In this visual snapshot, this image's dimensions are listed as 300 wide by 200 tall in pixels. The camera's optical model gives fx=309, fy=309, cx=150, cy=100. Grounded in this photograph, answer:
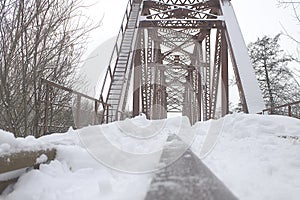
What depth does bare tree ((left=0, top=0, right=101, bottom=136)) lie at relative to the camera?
4.49 meters

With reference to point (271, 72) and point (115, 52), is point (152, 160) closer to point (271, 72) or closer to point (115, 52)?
point (115, 52)

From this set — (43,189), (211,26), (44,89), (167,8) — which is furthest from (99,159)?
(167,8)

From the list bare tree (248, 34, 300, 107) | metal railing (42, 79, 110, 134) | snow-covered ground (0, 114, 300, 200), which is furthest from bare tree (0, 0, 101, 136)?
bare tree (248, 34, 300, 107)

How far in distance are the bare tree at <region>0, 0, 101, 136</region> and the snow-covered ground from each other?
4.88 feet

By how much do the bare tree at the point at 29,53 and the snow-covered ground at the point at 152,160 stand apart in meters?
1.49

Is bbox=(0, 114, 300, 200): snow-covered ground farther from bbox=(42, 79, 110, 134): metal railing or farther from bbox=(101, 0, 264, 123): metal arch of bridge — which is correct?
bbox=(101, 0, 264, 123): metal arch of bridge

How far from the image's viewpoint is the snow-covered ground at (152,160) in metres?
2.20

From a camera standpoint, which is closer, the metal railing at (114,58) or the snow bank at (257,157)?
the snow bank at (257,157)

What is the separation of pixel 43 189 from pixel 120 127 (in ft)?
8.93

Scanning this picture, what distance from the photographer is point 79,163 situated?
2930mm

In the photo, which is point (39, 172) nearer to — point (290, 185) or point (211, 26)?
point (290, 185)

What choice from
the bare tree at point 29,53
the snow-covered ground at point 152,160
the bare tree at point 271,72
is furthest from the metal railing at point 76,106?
the bare tree at point 271,72

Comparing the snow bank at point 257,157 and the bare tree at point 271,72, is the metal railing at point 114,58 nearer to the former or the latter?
the snow bank at point 257,157

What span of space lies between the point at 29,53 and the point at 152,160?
2.96 m
